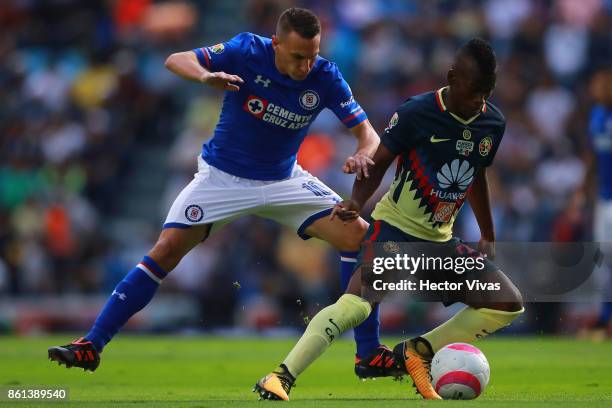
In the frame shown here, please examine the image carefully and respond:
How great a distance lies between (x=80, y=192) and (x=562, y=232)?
8249 mm

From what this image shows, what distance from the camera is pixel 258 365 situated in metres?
11.9

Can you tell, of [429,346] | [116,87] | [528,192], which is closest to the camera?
[429,346]

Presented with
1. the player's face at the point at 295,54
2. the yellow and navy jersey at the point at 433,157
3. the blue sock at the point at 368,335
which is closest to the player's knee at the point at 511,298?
the yellow and navy jersey at the point at 433,157

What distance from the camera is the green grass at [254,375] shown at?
799 centimetres

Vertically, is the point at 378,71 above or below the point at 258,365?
above

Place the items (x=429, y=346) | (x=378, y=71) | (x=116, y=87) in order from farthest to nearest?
(x=116, y=87)
(x=378, y=71)
(x=429, y=346)

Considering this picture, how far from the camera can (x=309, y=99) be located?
912 cm

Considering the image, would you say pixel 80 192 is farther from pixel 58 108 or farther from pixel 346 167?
pixel 346 167

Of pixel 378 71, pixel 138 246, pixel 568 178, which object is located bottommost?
pixel 138 246

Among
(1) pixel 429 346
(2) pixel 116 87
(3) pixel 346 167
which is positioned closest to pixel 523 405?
(1) pixel 429 346

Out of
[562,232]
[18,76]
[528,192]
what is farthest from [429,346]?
[18,76]

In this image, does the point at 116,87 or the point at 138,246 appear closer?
the point at 138,246

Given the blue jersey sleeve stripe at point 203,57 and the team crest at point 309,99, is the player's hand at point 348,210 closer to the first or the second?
the team crest at point 309,99

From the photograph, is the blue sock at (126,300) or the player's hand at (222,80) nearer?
the player's hand at (222,80)
